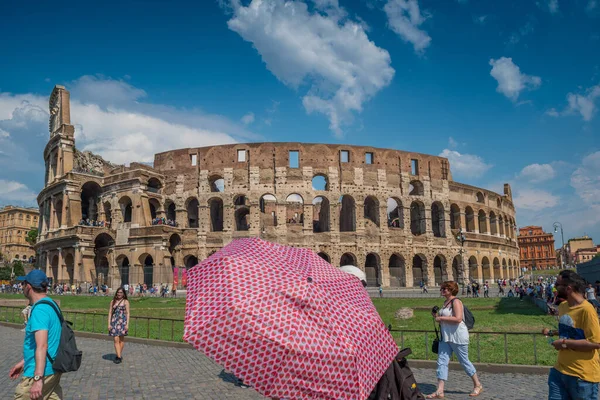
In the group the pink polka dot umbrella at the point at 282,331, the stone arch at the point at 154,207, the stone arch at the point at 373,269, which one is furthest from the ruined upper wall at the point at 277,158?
the pink polka dot umbrella at the point at 282,331

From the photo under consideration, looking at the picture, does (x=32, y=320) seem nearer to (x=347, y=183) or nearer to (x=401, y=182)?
(x=347, y=183)

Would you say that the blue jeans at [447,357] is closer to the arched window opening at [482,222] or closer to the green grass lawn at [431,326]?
the green grass lawn at [431,326]

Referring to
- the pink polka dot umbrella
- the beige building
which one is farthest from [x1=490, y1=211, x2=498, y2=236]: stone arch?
the beige building

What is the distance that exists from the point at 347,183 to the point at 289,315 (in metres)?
35.2

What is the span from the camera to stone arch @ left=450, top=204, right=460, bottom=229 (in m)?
42.7

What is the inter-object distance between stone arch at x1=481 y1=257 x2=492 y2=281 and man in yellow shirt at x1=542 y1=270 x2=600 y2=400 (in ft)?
140

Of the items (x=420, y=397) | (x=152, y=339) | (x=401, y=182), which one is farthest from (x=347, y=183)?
(x=420, y=397)

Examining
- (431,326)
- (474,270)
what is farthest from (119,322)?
(474,270)

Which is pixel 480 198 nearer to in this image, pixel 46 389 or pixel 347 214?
pixel 347 214

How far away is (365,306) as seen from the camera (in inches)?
152

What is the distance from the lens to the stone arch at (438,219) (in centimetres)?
4134

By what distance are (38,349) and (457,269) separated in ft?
140

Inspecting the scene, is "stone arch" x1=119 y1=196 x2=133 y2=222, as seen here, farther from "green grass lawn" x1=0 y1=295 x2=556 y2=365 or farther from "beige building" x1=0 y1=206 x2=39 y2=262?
"beige building" x1=0 y1=206 x2=39 y2=262

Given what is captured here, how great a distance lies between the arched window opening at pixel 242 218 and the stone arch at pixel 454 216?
19011mm
